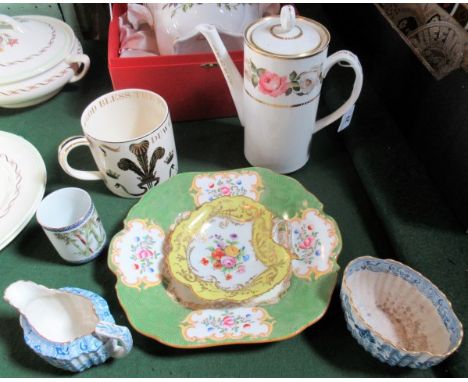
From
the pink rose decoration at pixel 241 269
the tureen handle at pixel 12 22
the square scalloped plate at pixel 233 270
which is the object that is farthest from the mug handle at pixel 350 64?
the tureen handle at pixel 12 22

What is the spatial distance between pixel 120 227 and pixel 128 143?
0.11 metres

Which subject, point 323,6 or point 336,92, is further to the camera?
point 323,6

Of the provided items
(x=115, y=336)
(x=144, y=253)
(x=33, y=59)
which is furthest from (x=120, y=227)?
(x=33, y=59)

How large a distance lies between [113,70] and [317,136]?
31cm

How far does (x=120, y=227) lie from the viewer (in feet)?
1.61

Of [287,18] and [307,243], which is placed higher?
[287,18]

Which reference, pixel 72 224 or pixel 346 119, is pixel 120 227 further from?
pixel 346 119

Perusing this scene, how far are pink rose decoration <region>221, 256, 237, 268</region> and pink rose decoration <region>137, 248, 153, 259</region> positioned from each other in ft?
0.27

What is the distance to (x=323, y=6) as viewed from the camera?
0.75 meters

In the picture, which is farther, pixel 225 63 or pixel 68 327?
pixel 225 63

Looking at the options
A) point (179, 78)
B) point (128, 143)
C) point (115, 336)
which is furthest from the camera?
point (179, 78)

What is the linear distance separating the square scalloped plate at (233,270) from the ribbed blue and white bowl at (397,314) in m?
0.03

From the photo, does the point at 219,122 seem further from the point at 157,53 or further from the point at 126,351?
the point at 126,351

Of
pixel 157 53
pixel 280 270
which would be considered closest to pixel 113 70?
pixel 157 53
